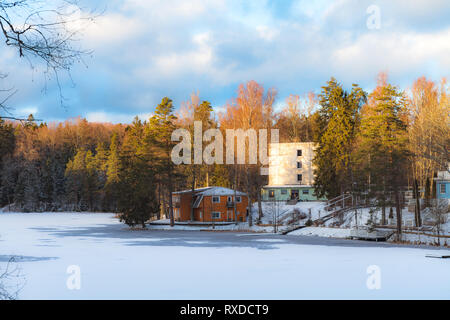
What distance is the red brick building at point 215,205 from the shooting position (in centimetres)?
5575

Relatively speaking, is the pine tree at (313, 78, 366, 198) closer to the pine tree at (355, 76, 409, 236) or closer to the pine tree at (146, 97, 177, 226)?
the pine tree at (355, 76, 409, 236)

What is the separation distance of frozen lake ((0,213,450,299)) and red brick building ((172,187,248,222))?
2838 cm

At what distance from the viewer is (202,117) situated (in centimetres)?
6444

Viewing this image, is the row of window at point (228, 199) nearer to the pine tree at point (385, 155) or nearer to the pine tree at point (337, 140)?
the pine tree at point (337, 140)

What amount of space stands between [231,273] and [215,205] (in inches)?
1505

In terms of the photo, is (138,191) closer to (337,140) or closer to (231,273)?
(337,140)

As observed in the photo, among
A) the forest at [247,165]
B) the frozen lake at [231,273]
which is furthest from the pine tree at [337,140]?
the frozen lake at [231,273]

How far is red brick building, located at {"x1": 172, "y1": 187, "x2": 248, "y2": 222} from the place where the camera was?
55.8 m

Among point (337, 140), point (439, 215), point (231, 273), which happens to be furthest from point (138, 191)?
point (231, 273)

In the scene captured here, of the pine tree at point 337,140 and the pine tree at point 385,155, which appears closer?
the pine tree at point 385,155

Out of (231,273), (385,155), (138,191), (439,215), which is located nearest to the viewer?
(231,273)

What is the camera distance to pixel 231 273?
1753 cm

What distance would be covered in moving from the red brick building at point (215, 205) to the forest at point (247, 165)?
213cm
